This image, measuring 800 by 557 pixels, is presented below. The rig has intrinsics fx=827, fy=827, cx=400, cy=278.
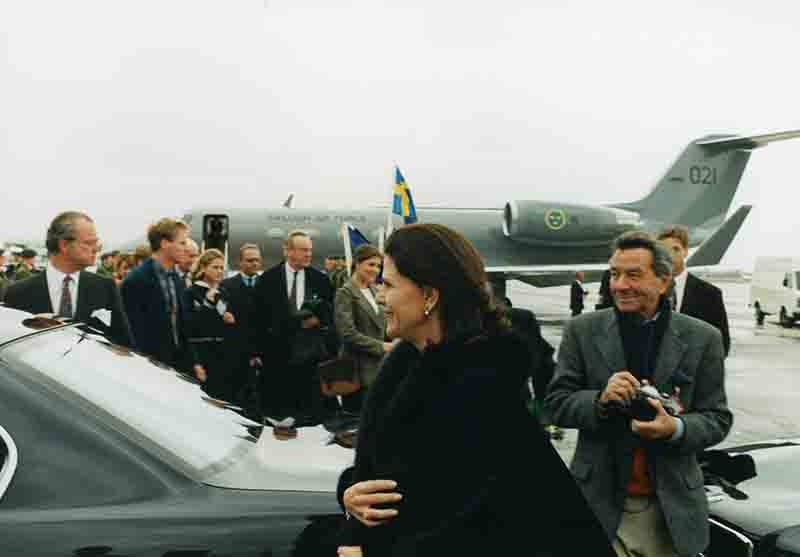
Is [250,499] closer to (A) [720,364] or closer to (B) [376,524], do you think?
(B) [376,524]

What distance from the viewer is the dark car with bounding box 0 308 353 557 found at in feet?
6.83

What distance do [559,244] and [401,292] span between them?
2366 centimetres

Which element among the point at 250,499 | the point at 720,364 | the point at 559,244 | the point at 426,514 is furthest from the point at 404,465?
the point at 559,244

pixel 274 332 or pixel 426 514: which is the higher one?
pixel 426 514

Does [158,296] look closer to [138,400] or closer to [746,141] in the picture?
[138,400]

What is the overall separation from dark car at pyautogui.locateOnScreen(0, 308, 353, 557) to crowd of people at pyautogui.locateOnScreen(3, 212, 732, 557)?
1.01ft

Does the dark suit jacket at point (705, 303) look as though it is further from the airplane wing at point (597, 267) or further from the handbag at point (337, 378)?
the airplane wing at point (597, 267)

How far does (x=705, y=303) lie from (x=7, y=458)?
3.73 meters

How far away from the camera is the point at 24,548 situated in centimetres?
201

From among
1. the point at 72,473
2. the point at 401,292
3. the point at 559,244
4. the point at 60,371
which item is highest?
the point at 401,292

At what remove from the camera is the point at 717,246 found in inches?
743

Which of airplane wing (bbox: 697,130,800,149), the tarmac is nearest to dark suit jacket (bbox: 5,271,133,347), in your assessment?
the tarmac

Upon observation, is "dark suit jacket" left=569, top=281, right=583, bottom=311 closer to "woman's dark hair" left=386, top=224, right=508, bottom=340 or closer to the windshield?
the windshield

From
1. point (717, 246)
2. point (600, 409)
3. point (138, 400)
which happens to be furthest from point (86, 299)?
point (717, 246)
